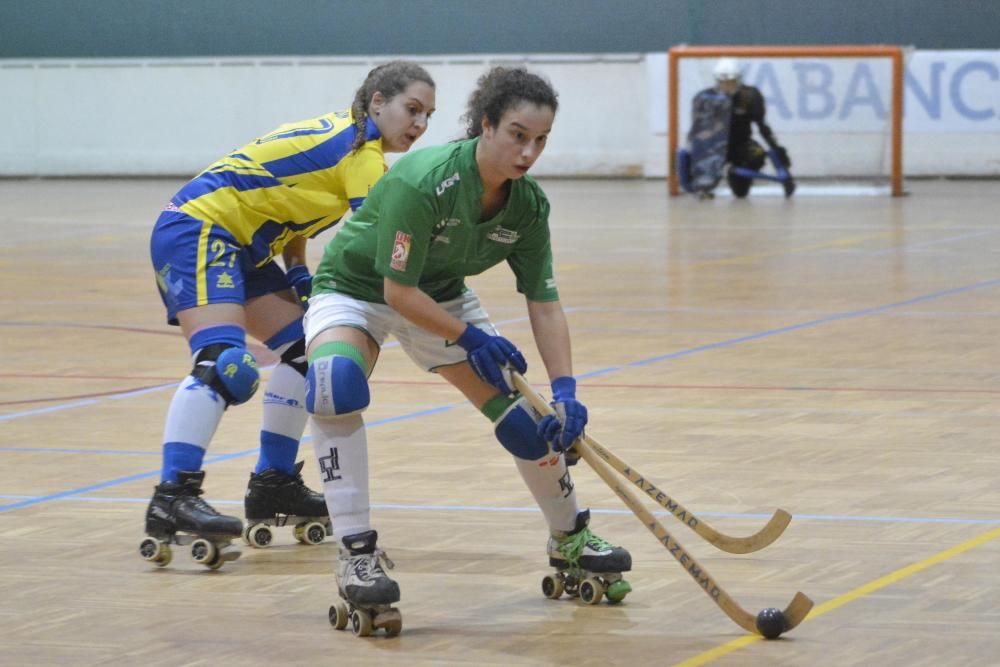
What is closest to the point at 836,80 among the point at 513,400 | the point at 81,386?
the point at 81,386

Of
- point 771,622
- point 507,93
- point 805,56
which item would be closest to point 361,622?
point 771,622

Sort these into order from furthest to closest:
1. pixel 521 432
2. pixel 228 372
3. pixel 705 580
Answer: pixel 228 372 < pixel 521 432 < pixel 705 580

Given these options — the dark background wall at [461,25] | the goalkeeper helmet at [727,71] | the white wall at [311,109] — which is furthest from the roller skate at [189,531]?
the dark background wall at [461,25]

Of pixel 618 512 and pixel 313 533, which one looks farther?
pixel 618 512

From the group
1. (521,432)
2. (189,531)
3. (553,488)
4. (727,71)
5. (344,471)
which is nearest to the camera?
(344,471)

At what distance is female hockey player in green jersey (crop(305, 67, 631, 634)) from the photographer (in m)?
4.74

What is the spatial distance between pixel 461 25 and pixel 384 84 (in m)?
21.0

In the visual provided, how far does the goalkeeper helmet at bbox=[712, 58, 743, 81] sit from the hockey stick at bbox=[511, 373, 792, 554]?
56.3 ft

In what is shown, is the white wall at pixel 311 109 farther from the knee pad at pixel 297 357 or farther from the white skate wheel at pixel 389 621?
the white skate wheel at pixel 389 621

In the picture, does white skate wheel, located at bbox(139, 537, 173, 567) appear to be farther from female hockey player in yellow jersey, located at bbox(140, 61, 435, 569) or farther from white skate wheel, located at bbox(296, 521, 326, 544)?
white skate wheel, located at bbox(296, 521, 326, 544)

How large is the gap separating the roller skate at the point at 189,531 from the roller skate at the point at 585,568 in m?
1.01

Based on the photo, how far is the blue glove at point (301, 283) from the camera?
617 centimetres

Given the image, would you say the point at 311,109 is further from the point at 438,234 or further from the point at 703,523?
the point at 703,523

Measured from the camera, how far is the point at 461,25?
26.6 metres
